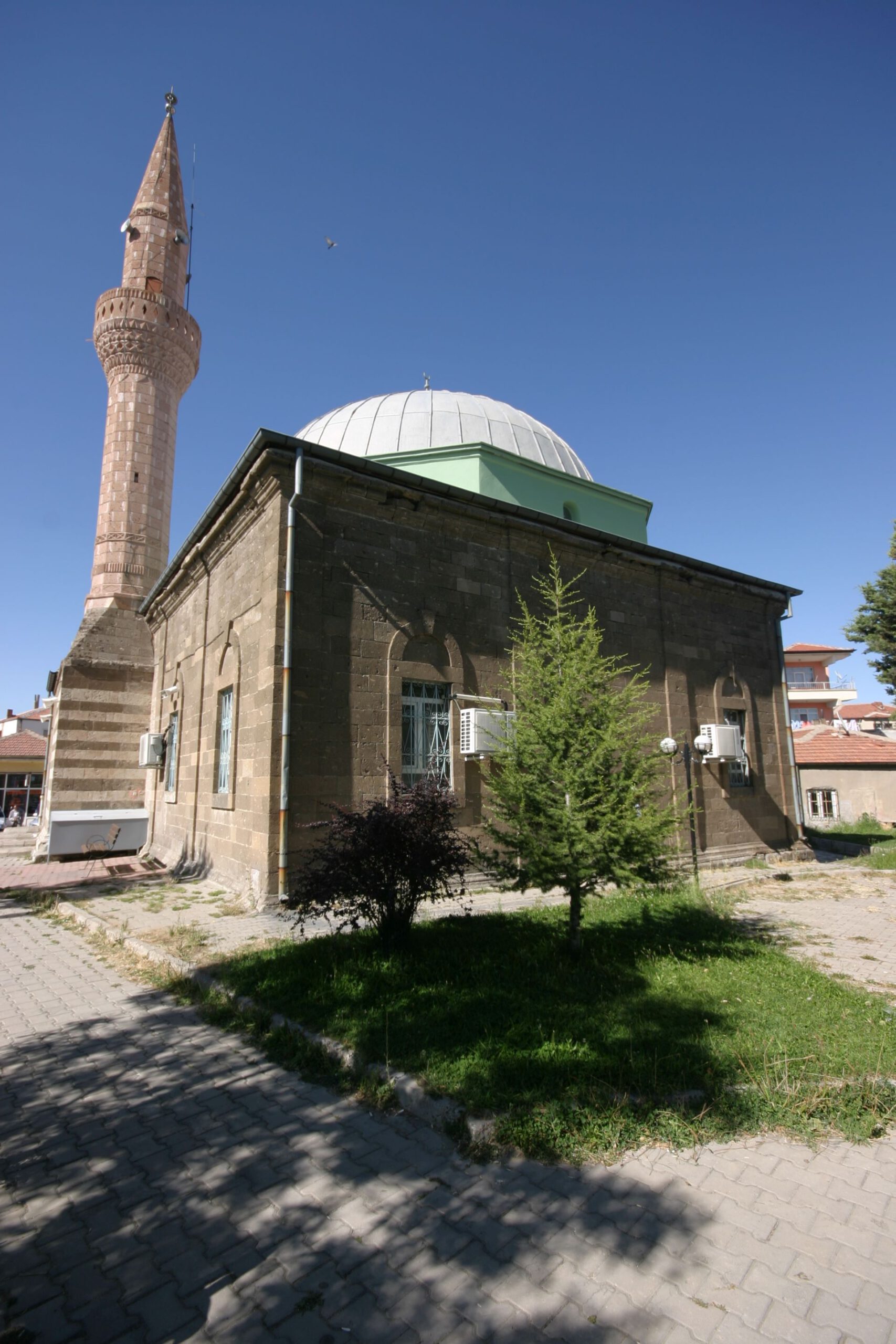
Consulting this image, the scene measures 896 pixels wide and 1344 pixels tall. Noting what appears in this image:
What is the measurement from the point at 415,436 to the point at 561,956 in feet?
38.4

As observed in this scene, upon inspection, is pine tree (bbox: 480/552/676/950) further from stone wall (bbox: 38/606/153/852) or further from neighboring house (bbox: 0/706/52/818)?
neighboring house (bbox: 0/706/52/818)

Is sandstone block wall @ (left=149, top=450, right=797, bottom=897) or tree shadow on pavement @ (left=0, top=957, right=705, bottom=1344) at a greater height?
sandstone block wall @ (left=149, top=450, right=797, bottom=897)

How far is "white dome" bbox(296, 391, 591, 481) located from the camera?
14.8m

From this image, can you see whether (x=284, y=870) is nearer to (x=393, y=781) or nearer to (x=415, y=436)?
(x=393, y=781)

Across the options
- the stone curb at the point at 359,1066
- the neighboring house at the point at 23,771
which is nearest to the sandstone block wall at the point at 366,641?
the stone curb at the point at 359,1066

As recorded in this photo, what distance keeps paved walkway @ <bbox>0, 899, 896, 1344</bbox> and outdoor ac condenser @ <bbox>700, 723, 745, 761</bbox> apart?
35.1 feet

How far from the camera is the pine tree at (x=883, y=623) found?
76.0 feet

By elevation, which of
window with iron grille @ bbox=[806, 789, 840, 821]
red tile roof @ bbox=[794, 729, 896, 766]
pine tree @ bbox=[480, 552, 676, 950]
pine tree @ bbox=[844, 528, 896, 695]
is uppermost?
pine tree @ bbox=[844, 528, 896, 695]

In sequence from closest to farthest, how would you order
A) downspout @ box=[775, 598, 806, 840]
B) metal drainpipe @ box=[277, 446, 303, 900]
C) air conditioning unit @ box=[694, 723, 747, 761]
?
metal drainpipe @ box=[277, 446, 303, 900]
air conditioning unit @ box=[694, 723, 747, 761]
downspout @ box=[775, 598, 806, 840]

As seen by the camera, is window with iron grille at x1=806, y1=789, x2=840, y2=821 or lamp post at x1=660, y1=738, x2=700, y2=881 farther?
window with iron grille at x1=806, y1=789, x2=840, y2=821

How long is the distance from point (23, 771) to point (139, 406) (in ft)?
79.5

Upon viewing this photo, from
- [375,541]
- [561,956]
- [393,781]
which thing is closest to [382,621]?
[375,541]

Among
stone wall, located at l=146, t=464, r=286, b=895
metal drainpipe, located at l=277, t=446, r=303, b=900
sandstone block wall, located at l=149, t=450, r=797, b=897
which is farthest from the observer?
sandstone block wall, located at l=149, t=450, r=797, b=897

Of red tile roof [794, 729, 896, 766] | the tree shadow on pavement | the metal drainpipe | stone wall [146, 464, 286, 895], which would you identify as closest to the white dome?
stone wall [146, 464, 286, 895]
